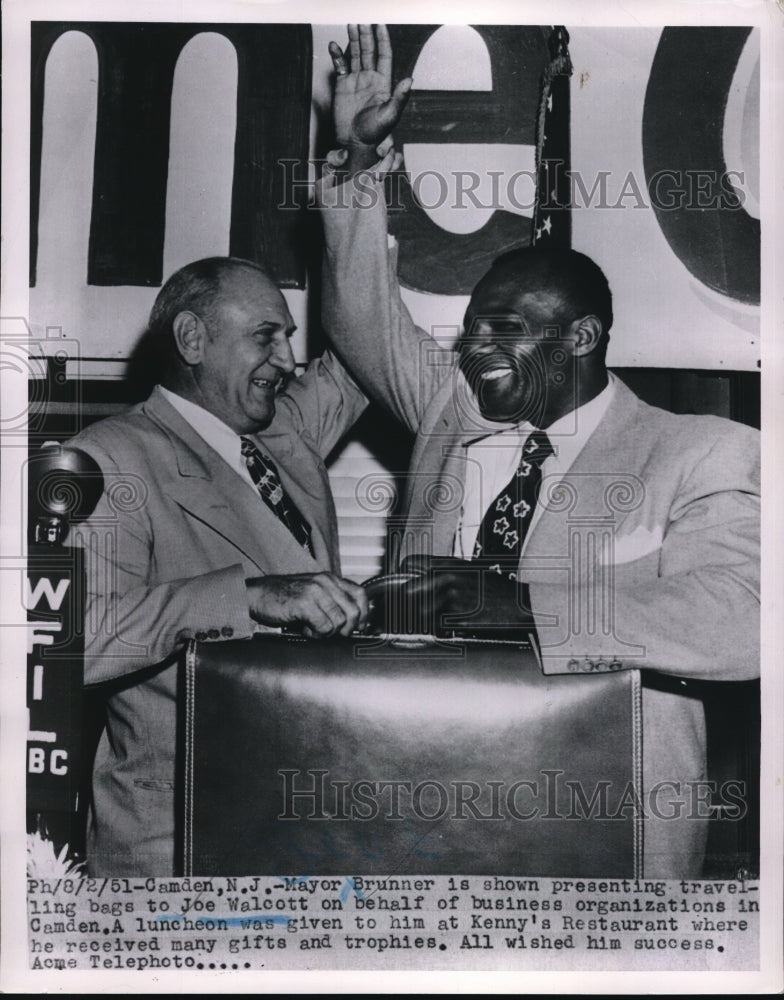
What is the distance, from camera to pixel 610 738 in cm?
209

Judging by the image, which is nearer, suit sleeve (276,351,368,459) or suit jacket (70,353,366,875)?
suit jacket (70,353,366,875)

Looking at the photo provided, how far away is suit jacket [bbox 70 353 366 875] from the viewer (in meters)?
2.09

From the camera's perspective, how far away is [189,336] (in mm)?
2168

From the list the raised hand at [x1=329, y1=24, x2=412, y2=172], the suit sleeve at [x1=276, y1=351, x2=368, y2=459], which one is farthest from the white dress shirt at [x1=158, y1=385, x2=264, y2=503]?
the raised hand at [x1=329, y1=24, x2=412, y2=172]

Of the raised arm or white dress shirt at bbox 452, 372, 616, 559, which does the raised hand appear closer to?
the raised arm

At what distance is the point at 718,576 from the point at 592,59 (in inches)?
42.9

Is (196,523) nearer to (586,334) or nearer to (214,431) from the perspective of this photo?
(214,431)

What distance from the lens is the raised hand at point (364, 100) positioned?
Result: 2.16 m

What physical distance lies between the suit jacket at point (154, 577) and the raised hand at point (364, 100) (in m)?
0.65

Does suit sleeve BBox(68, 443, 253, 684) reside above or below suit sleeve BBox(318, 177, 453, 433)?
below

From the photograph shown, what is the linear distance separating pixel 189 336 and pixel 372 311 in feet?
1.24

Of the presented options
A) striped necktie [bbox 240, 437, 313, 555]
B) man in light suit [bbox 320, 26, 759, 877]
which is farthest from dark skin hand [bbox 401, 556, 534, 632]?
striped necktie [bbox 240, 437, 313, 555]

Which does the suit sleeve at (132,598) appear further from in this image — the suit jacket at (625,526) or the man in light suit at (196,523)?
the suit jacket at (625,526)
